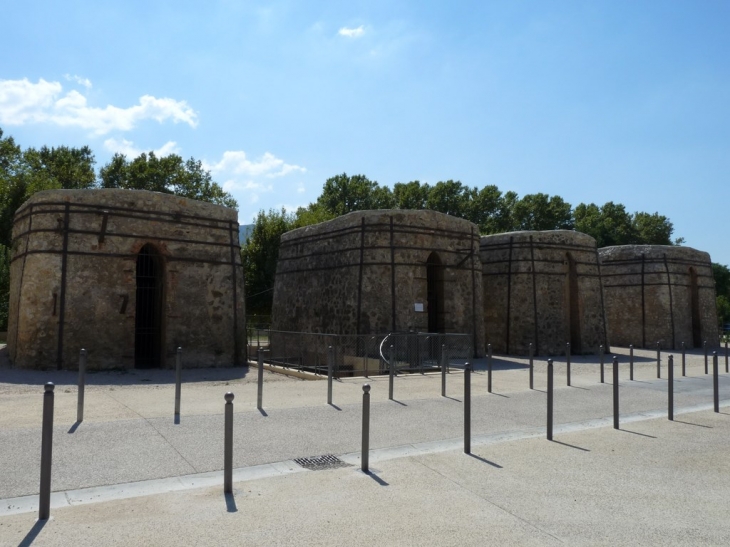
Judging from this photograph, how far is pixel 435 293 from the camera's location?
20.8 metres

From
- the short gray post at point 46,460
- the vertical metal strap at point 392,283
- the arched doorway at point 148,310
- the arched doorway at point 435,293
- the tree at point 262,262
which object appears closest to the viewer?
the short gray post at point 46,460

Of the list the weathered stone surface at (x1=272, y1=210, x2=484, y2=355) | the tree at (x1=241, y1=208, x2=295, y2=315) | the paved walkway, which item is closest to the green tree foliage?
the tree at (x1=241, y1=208, x2=295, y2=315)

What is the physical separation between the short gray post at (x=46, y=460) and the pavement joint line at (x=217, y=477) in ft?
0.89

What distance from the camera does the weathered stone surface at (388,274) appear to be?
19109 mm

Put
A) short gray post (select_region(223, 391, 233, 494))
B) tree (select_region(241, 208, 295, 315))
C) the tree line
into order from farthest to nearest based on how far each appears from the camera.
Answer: the tree line → tree (select_region(241, 208, 295, 315)) → short gray post (select_region(223, 391, 233, 494))

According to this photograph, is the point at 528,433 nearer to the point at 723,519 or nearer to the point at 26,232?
the point at 723,519

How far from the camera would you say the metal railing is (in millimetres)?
15445

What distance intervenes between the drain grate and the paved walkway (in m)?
0.11

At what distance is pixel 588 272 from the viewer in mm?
24062

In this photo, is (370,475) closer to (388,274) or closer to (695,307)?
(388,274)

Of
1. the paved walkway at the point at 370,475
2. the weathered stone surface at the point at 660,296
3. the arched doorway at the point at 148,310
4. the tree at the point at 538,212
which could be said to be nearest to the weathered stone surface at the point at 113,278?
the arched doorway at the point at 148,310

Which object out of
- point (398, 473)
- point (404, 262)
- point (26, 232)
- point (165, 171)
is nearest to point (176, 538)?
point (398, 473)

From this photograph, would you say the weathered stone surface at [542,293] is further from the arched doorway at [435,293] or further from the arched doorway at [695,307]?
the arched doorway at [695,307]

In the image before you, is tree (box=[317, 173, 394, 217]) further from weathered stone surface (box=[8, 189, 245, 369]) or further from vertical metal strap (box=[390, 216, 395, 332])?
weathered stone surface (box=[8, 189, 245, 369])
